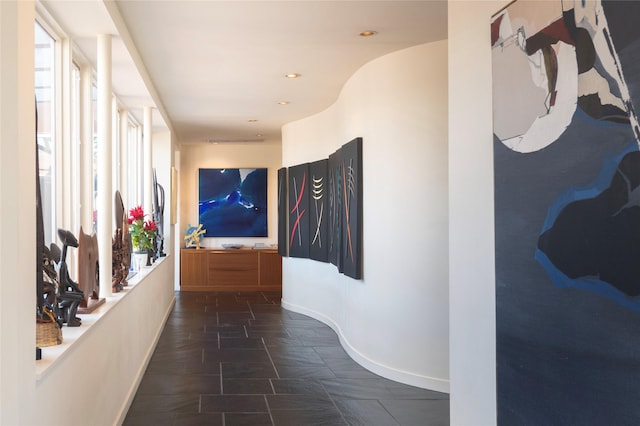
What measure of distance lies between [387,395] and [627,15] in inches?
145

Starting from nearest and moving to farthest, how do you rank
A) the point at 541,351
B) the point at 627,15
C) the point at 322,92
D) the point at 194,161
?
the point at 627,15, the point at 541,351, the point at 322,92, the point at 194,161

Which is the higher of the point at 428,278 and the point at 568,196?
the point at 568,196

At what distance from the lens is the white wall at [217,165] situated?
1151 cm

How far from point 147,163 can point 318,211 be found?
2.27m

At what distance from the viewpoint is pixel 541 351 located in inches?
69.9

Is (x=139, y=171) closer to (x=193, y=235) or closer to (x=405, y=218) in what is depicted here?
(x=193, y=235)

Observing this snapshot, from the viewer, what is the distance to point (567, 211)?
1.65 meters

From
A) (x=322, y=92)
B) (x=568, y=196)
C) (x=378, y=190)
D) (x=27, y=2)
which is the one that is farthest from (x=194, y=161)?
(x=568, y=196)

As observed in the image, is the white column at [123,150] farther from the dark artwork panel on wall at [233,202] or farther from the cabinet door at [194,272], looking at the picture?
the dark artwork panel on wall at [233,202]

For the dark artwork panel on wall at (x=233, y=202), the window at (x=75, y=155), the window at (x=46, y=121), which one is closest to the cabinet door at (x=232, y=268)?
the dark artwork panel on wall at (x=233, y=202)

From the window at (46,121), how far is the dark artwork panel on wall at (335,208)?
3147mm

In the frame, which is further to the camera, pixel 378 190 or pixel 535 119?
pixel 378 190

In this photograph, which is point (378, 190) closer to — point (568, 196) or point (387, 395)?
point (387, 395)

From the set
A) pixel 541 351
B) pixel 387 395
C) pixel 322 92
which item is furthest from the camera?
pixel 322 92
